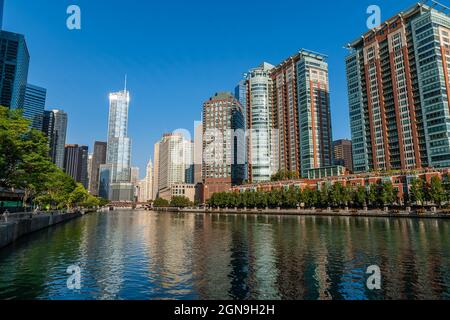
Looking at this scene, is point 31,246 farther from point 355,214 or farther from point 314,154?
point 314,154

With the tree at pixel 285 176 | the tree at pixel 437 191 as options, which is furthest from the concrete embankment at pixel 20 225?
the tree at pixel 285 176

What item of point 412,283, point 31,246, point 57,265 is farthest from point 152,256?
point 412,283

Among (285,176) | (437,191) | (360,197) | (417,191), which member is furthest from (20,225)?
(285,176)

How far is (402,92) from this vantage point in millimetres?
152375

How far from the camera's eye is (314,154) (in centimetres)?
19350

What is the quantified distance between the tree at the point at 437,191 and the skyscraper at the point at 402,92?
3904cm

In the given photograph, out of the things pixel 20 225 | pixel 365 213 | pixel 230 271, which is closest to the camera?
pixel 230 271

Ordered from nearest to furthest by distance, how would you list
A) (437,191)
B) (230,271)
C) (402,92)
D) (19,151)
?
(230,271), (19,151), (437,191), (402,92)

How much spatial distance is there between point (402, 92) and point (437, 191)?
237ft

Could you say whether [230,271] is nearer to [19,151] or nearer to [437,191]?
[19,151]

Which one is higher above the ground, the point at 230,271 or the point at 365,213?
the point at 365,213

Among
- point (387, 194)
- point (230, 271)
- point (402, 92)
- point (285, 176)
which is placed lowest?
point (230, 271)

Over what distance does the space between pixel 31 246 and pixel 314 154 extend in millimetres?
173741
